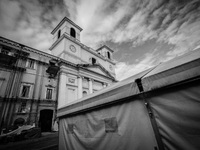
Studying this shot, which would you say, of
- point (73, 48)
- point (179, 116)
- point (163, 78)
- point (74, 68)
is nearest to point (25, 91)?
point (74, 68)

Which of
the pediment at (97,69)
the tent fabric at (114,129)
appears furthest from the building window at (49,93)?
the tent fabric at (114,129)

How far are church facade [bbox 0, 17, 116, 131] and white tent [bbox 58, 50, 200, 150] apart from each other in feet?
38.9

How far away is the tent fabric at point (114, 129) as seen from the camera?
168cm

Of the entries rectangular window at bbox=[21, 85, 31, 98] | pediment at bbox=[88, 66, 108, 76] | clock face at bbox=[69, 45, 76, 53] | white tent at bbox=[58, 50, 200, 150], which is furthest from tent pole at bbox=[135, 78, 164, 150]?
clock face at bbox=[69, 45, 76, 53]

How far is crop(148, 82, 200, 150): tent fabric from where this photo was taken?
1258mm

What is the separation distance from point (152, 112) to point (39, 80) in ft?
48.6

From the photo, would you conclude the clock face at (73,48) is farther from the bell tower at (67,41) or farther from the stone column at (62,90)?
the stone column at (62,90)

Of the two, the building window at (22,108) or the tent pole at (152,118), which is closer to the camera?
the tent pole at (152,118)

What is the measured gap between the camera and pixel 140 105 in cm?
180

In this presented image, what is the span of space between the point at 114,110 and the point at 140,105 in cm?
61

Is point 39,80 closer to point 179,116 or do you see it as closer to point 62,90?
point 62,90

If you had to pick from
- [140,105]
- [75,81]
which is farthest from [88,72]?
[140,105]

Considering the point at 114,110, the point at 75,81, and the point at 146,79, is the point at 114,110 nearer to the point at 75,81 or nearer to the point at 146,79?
the point at 146,79

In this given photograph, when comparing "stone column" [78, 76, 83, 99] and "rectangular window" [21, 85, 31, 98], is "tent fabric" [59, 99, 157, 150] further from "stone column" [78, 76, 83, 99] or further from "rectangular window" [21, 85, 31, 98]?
"stone column" [78, 76, 83, 99]
